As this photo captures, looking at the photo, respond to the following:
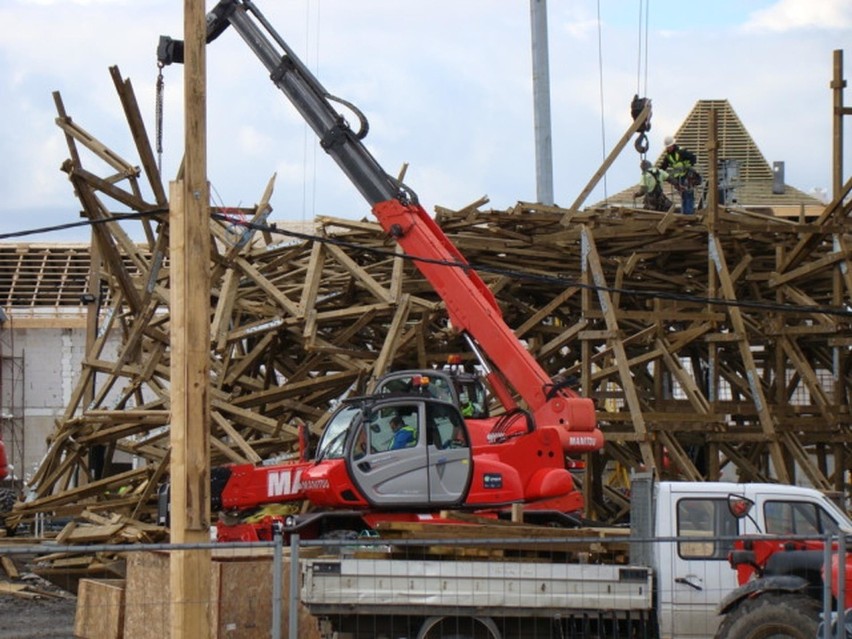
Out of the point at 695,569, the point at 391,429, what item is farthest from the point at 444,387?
the point at 695,569

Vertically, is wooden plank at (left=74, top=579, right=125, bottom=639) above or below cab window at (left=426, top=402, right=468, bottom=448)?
below

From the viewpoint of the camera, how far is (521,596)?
12.1 meters

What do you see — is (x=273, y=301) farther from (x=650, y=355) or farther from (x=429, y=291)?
(x=650, y=355)

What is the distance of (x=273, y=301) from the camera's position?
950 inches

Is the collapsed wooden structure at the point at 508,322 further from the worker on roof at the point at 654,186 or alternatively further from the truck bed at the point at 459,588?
the truck bed at the point at 459,588

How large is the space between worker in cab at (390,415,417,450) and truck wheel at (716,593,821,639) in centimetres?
574

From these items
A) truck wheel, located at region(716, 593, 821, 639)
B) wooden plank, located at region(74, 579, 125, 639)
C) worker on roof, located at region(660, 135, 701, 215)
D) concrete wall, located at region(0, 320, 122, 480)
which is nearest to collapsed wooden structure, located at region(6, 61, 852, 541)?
worker on roof, located at region(660, 135, 701, 215)

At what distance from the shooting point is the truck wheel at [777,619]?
11258 millimetres

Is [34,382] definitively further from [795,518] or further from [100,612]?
[795,518]

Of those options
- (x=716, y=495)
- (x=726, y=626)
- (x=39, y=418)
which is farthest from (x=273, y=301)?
(x=39, y=418)

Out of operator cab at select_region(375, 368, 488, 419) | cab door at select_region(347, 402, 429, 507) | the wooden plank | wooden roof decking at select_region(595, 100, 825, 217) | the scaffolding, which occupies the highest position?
wooden roof decking at select_region(595, 100, 825, 217)

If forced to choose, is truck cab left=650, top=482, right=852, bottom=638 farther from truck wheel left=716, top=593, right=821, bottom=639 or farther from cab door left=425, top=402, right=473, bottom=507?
cab door left=425, top=402, right=473, bottom=507

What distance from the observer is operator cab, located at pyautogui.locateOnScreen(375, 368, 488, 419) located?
707 inches

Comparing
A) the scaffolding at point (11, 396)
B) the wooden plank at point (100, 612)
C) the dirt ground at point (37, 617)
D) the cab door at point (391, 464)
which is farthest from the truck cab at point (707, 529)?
the scaffolding at point (11, 396)
